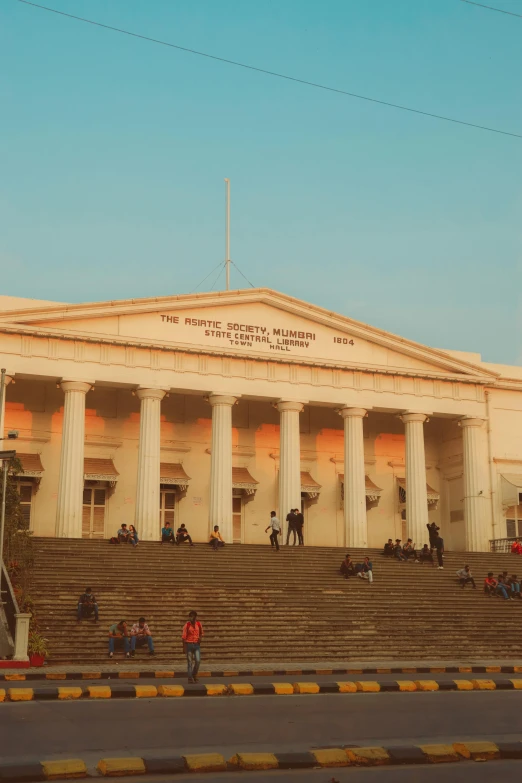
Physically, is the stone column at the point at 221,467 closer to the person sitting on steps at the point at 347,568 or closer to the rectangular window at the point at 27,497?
the person sitting on steps at the point at 347,568

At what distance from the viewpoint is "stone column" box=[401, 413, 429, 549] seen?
44.0 m

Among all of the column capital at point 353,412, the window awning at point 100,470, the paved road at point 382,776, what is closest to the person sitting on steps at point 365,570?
the column capital at point 353,412

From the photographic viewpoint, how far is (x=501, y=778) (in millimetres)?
11297

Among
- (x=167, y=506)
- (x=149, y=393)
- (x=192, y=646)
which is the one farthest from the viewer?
(x=167, y=506)

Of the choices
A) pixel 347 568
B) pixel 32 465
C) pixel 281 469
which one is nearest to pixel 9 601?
pixel 347 568

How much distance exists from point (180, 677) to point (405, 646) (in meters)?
8.48

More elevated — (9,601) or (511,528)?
(511,528)

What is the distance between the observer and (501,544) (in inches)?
1784

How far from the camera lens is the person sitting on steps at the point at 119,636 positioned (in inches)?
997

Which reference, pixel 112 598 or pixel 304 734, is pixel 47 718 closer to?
pixel 304 734

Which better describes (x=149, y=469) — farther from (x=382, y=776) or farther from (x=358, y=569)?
(x=382, y=776)

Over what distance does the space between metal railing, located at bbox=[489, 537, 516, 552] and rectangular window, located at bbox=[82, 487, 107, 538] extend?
17017 millimetres

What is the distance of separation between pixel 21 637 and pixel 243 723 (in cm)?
988

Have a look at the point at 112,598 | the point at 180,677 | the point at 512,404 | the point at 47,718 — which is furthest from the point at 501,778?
the point at 512,404
